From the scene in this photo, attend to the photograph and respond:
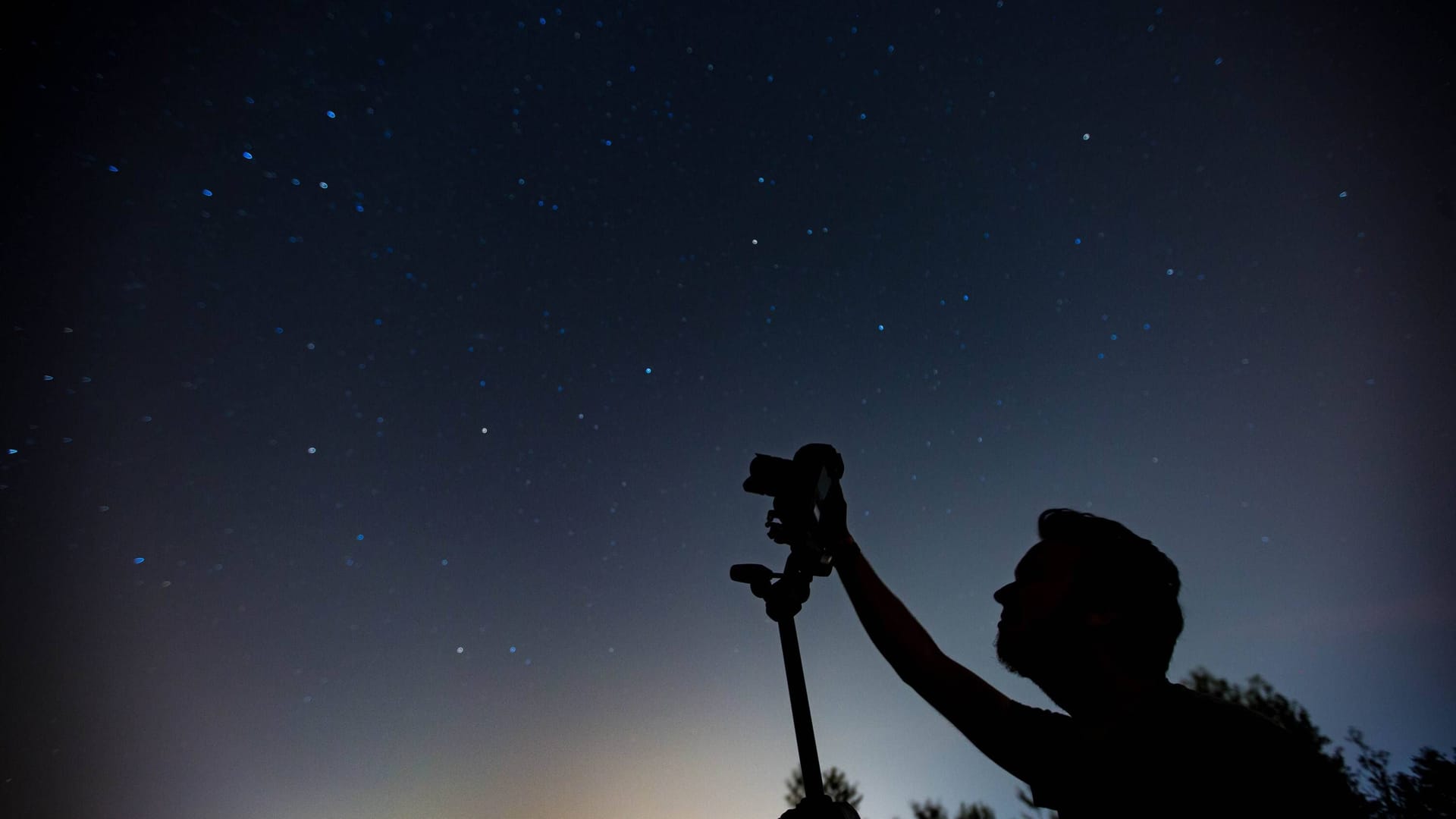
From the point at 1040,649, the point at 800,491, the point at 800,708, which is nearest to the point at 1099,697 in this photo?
the point at 1040,649

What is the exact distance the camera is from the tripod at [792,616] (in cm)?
176

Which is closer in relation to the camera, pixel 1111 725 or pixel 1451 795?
pixel 1111 725

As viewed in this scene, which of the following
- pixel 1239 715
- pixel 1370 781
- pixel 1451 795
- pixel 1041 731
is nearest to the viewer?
pixel 1239 715

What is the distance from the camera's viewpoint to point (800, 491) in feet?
6.30

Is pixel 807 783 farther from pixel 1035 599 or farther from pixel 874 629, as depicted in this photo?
pixel 1035 599

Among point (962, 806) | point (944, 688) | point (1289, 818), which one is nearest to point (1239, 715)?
point (1289, 818)

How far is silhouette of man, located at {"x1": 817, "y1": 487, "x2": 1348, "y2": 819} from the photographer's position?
4.55ft

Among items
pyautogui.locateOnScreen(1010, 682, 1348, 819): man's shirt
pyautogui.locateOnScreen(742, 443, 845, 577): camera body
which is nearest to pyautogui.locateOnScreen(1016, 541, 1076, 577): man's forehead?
pyautogui.locateOnScreen(1010, 682, 1348, 819): man's shirt

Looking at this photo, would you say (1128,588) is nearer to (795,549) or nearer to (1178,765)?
(1178,765)

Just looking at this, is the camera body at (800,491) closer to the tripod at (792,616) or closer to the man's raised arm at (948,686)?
the tripod at (792,616)

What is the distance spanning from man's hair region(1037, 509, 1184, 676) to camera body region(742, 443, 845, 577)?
2.63ft

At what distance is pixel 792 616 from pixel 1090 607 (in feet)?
3.02

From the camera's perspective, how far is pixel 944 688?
1.67m

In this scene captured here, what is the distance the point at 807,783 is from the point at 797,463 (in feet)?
3.05
